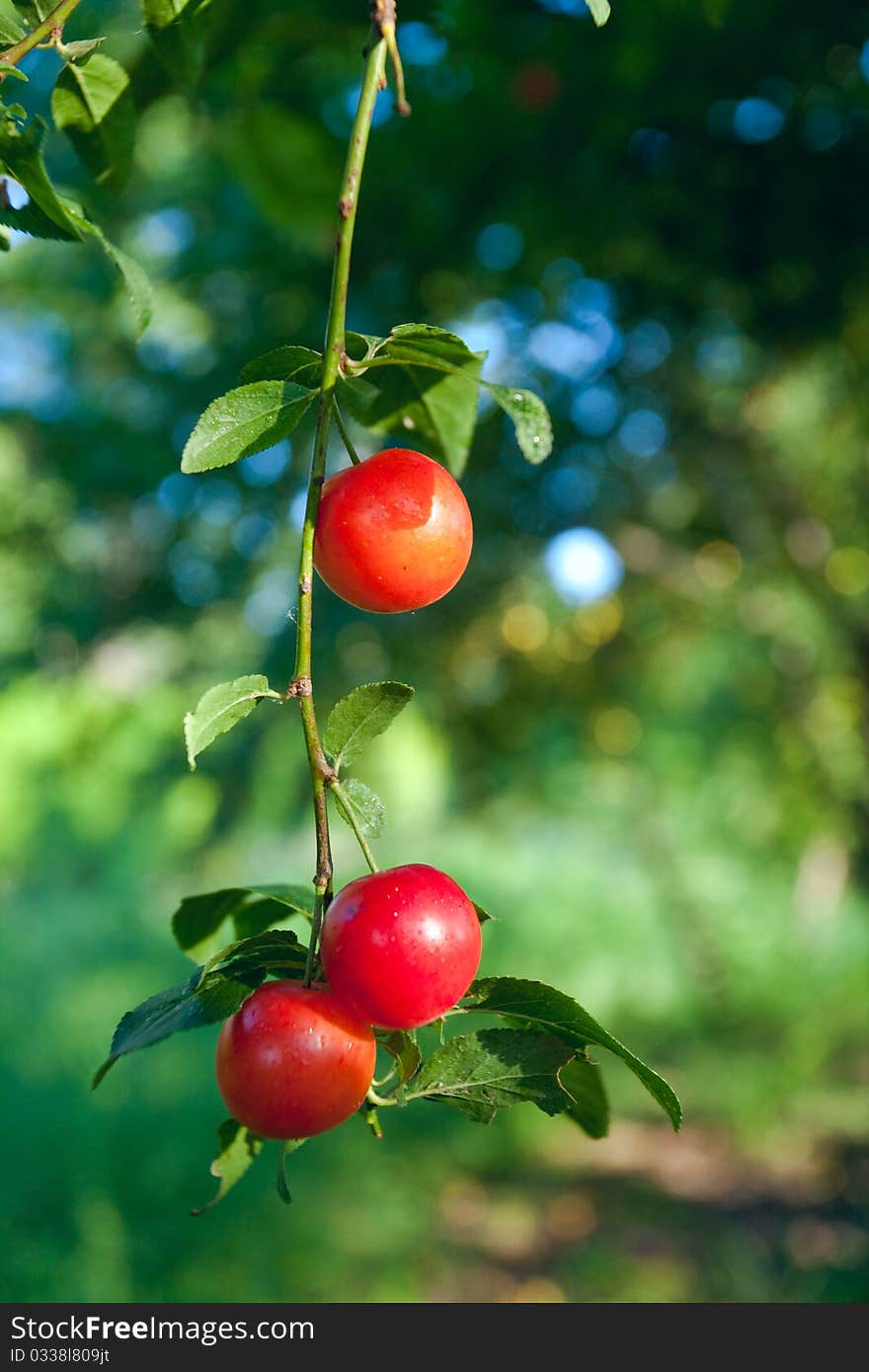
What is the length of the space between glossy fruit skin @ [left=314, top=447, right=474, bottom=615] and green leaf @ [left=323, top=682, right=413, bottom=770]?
35 millimetres

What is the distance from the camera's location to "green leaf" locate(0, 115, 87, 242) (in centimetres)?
42

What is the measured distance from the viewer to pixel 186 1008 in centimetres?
41

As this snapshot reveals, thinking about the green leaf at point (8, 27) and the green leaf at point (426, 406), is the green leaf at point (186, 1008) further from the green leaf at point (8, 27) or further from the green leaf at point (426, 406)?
the green leaf at point (8, 27)

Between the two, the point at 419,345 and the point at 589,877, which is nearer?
the point at 419,345

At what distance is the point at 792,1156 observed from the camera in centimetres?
434

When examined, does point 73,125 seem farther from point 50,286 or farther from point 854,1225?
point 854,1225

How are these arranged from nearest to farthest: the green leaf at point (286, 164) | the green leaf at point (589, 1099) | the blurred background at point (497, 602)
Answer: the green leaf at point (589, 1099)
the green leaf at point (286, 164)
the blurred background at point (497, 602)

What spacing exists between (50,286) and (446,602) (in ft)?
4.27

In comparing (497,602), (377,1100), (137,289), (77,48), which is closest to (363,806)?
(377,1100)

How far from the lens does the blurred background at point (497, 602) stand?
1.29 m

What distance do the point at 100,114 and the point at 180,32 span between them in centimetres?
6

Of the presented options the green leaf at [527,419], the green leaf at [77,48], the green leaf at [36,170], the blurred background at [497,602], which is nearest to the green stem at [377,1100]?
the green leaf at [527,419]

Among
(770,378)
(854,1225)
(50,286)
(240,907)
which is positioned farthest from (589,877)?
(240,907)

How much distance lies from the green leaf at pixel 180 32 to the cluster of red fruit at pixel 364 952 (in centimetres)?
27
